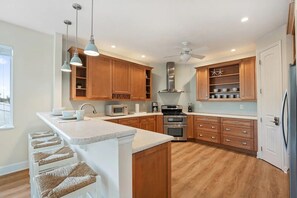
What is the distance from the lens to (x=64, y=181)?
1.28 meters

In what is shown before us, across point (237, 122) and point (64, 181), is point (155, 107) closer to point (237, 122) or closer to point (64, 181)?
point (237, 122)

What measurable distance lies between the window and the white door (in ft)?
15.9

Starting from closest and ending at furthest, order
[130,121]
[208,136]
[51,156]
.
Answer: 1. [51,156]
2. [130,121]
3. [208,136]

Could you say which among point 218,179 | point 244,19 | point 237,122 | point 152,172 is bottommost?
point 218,179

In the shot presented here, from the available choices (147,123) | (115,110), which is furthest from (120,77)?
(147,123)

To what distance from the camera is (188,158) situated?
135 inches

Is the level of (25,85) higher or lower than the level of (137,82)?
lower

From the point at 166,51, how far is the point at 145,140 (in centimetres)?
329

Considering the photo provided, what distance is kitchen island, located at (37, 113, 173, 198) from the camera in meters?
1.11

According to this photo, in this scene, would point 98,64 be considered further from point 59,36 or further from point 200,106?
point 200,106

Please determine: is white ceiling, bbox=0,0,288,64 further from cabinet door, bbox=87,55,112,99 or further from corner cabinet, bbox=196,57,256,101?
corner cabinet, bbox=196,57,256,101

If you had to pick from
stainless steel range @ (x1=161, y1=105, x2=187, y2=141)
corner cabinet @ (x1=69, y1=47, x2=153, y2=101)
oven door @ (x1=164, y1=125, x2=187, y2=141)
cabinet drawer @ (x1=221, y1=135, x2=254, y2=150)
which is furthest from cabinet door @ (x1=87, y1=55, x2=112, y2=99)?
cabinet drawer @ (x1=221, y1=135, x2=254, y2=150)

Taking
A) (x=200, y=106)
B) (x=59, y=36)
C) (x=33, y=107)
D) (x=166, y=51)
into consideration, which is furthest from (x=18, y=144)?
(x=200, y=106)

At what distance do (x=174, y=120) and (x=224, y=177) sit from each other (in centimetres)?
241
